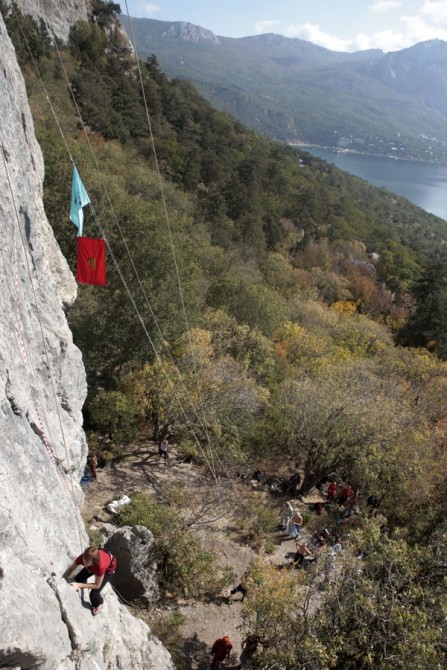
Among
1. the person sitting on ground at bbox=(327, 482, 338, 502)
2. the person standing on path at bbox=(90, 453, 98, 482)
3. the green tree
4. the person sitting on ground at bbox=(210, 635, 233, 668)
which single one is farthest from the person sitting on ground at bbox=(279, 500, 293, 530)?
the green tree

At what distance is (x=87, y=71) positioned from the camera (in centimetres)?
4866

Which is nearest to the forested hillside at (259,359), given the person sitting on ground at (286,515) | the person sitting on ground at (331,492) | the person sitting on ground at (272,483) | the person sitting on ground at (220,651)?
the person sitting on ground at (331,492)

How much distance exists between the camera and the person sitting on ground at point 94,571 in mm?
6691

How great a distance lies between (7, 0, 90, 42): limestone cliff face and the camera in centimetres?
5372

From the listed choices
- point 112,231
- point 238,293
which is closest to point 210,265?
point 238,293

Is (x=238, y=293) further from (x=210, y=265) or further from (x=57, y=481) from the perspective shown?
(x=57, y=481)

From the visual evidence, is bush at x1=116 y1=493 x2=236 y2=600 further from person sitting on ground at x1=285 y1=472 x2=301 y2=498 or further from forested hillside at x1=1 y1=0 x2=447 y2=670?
person sitting on ground at x1=285 y1=472 x2=301 y2=498

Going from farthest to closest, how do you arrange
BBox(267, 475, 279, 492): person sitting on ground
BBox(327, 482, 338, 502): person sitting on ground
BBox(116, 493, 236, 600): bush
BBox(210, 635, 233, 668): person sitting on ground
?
BBox(267, 475, 279, 492): person sitting on ground < BBox(327, 482, 338, 502): person sitting on ground < BBox(116, 493, 236, 600): bush < BBox(210, 635, 233, 668): person sitting on ground

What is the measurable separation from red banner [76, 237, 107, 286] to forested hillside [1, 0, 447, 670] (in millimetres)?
1953

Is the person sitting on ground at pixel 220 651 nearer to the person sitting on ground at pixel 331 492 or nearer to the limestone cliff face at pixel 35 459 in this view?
the limestone cliff face at pixel 35 459

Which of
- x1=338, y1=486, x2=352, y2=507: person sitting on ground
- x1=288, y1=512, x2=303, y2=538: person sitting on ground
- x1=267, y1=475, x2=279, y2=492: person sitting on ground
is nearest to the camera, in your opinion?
x1=288, y1=512, x2=303, y2=538: person sitting on ground

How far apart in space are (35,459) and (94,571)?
6.96 feet

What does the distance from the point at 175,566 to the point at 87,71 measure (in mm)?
Answer: 53627

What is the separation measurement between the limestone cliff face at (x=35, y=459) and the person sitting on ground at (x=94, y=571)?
174mm
